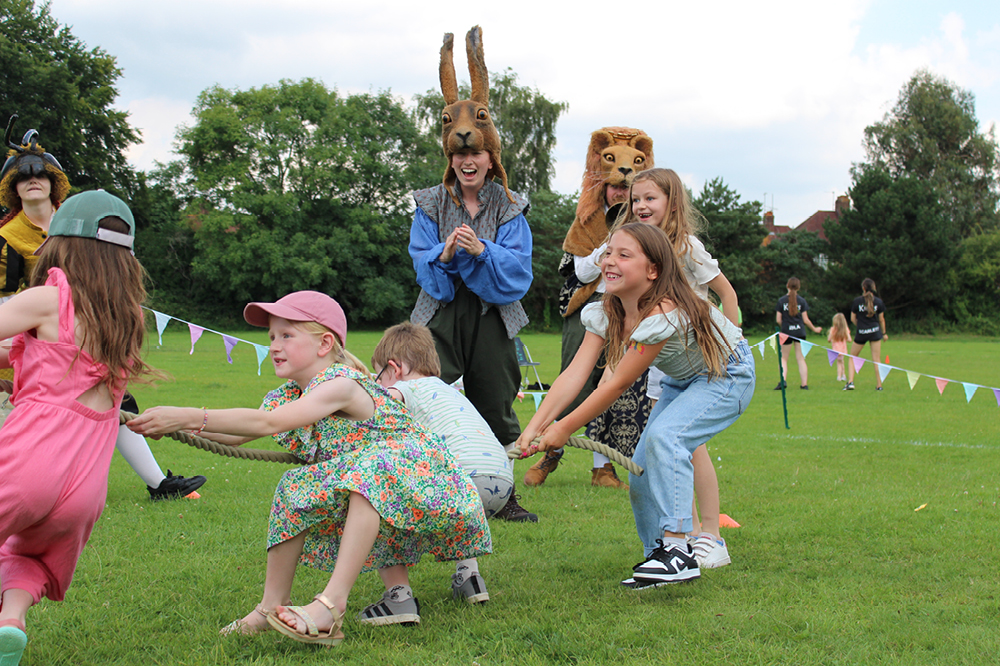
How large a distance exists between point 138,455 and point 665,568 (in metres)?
3.40

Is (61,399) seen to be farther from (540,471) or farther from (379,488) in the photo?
(540,471)

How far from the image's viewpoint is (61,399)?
97.3 inches

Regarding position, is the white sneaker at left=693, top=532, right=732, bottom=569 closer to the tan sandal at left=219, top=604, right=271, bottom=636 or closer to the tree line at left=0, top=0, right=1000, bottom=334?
the tan sandal at left=219, top=604, right=271, bottom=636

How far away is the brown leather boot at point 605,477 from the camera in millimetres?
5941

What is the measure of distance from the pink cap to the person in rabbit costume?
1604 mm

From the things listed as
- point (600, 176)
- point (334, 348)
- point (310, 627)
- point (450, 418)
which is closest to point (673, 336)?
point (450, 418)

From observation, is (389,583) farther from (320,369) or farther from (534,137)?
(534,137)

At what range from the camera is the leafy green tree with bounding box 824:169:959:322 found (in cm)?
3784

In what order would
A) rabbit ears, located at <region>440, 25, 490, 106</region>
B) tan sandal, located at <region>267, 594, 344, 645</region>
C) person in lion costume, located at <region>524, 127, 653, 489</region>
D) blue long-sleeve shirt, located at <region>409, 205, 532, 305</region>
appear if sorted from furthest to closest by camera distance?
person in lion costume, located at <region>524, 127, 653, 489</region>
rabbit ears, located at <region>440, 25, 490, 106</region>
blue long-sleeve shirt, located at <region>409, 205, 532, 305</region>
tan sandal, located at <region>267, 594, 344, 645</region>

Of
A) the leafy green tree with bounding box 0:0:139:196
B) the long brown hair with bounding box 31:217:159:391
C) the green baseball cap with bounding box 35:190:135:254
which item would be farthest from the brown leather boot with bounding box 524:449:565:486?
the leafy green tree with bounding box 0:0:139:196

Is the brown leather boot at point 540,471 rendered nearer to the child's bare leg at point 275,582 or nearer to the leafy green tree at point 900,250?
the child's bare leg at point 275,582

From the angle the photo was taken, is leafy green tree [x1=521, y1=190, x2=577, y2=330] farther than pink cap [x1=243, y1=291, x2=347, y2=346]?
Yes

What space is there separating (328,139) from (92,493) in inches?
1659

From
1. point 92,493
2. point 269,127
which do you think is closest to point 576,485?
point 92,493
